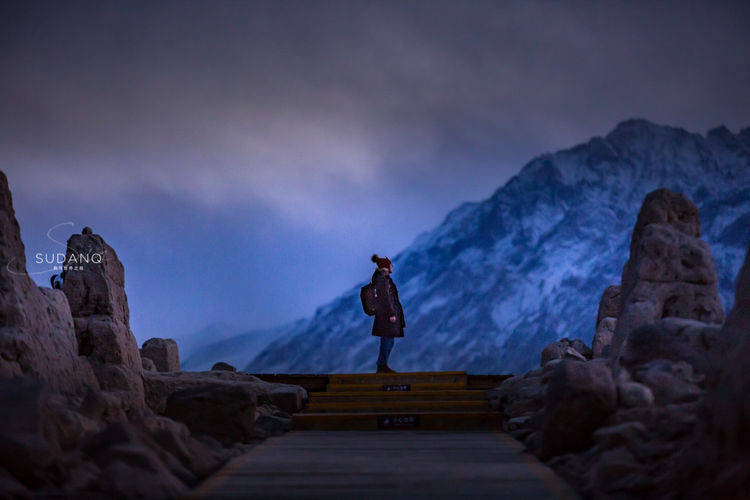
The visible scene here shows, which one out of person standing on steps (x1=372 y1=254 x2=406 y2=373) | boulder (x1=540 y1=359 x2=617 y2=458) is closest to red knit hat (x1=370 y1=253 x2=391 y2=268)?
person standing on steps (x1=372 y1=254 x2=406 y2=373)

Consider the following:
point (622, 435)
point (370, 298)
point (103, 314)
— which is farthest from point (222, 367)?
point (622, 435)

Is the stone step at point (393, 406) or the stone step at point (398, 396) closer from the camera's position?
the stone step at point (393, 406)

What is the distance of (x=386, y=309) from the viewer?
626 inches

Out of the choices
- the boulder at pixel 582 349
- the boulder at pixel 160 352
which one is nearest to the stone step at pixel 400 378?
the boulder at pixel 160 352

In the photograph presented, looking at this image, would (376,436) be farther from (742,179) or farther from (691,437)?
(742,179)

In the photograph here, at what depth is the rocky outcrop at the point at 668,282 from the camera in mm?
10562

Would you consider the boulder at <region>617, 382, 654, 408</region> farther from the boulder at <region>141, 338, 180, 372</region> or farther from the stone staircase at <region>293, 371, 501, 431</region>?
the boulder at <region>141, 338, 180, 372</region>

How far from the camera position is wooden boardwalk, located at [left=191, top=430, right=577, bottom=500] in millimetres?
5305

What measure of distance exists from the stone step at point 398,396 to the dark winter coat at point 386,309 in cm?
277

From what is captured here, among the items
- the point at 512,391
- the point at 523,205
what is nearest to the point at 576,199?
the point at 523,205

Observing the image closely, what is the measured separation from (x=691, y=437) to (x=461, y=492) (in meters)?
1.36

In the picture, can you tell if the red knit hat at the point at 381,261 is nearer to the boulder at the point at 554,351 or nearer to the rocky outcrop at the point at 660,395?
the boulder at the point at 554,351

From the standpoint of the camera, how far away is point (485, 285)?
66.6 metres

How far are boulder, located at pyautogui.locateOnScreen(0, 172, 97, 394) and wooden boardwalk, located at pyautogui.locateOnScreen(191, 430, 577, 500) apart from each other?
81.7 inches
